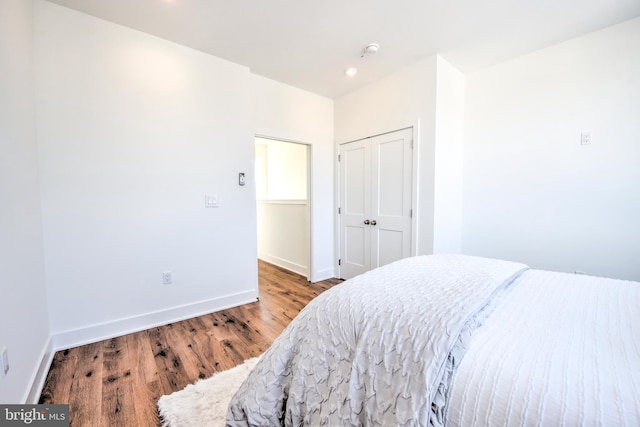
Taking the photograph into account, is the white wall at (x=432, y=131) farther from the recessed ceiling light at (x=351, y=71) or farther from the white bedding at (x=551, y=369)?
the white bedding at (x=551, y=369)

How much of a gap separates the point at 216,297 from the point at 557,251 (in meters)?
3.35

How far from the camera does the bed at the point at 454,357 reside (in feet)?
2.04

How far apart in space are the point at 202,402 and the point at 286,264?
2918 mm

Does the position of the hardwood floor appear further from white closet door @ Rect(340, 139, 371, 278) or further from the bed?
white closet door @ Rect(340, 139, 371, 278)

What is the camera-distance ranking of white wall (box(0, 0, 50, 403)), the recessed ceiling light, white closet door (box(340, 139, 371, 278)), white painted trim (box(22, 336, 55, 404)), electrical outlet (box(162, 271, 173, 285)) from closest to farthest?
white wall (box(0, 0, 50, 403)) < white painted trim (box(22, 336, 55, 404)) < electrical outlet (box(162, 271, 173, 285)) < the recessed ceiling light < white closet door (box(340, 139, 371, 278))

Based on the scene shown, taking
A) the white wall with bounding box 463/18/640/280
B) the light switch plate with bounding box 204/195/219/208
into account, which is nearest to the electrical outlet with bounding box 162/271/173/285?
the light switch plate with bounding box 204/195/219/208

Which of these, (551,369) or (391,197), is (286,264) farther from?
(551,369)

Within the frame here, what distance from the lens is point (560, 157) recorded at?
2453 millimetres

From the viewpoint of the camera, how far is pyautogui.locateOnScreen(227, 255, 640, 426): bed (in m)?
0.62

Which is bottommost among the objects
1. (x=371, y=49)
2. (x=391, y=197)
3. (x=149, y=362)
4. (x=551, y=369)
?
(x=149, y=362)

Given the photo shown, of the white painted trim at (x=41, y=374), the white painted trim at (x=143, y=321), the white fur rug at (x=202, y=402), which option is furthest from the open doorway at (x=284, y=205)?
the white painted trim at (x=41, y=374)

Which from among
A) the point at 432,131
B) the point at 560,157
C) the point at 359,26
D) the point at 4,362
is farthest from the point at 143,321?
the point at 560,157

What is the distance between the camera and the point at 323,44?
95.6 inches

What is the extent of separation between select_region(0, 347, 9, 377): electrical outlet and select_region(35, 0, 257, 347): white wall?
96 centimetres
